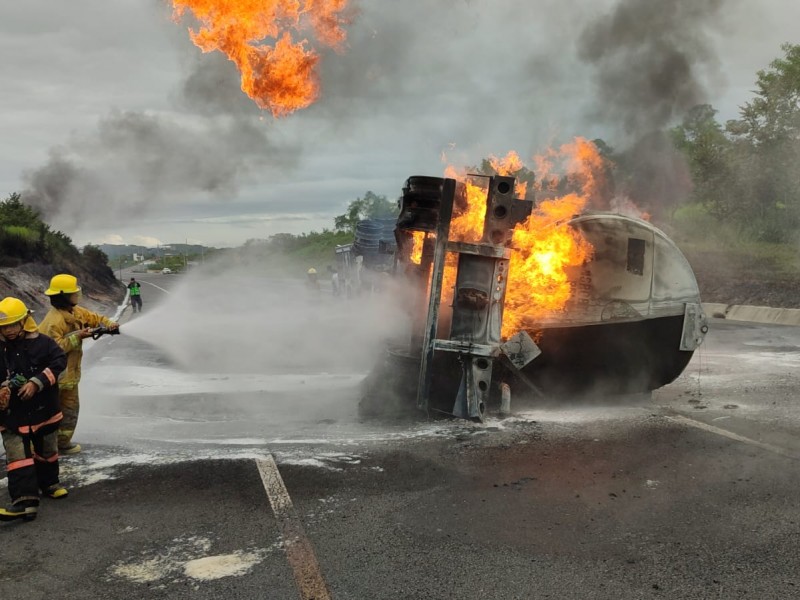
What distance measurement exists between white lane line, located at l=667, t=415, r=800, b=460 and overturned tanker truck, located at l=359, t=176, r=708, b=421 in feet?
2.35

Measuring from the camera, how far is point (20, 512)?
438 cm

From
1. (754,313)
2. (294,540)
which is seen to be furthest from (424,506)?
(754,313)

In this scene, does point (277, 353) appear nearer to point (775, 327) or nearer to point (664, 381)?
point (664, 381)

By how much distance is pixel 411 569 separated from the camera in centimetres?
363

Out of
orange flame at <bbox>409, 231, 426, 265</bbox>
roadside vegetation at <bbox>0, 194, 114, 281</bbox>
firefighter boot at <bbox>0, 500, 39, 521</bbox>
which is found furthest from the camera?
roadside vegetation at <bbox>0, 194, 114, 281</bbox>

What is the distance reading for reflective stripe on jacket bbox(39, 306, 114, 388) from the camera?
5.79 m

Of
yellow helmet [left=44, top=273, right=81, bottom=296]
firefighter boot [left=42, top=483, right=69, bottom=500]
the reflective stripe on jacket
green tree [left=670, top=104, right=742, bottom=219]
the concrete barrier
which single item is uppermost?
green tree [left=670, top=104, right=742, bottom=219]

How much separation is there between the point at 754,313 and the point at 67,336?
16.8 metres

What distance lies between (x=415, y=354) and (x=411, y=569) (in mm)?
3443

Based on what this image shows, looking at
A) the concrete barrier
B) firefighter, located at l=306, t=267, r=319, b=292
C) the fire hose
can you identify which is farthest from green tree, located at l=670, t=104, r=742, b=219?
the fire hose

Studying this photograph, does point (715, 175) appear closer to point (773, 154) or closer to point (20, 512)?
point (773, 154)

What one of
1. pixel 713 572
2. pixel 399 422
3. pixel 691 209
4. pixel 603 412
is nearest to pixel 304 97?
pixel 399 422

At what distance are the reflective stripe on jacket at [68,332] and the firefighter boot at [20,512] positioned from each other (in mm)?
1535

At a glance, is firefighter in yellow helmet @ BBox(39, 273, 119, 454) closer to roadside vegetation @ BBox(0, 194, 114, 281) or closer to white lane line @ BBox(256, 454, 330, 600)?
white lane line @ BBox(256, 454, 330, 600)
